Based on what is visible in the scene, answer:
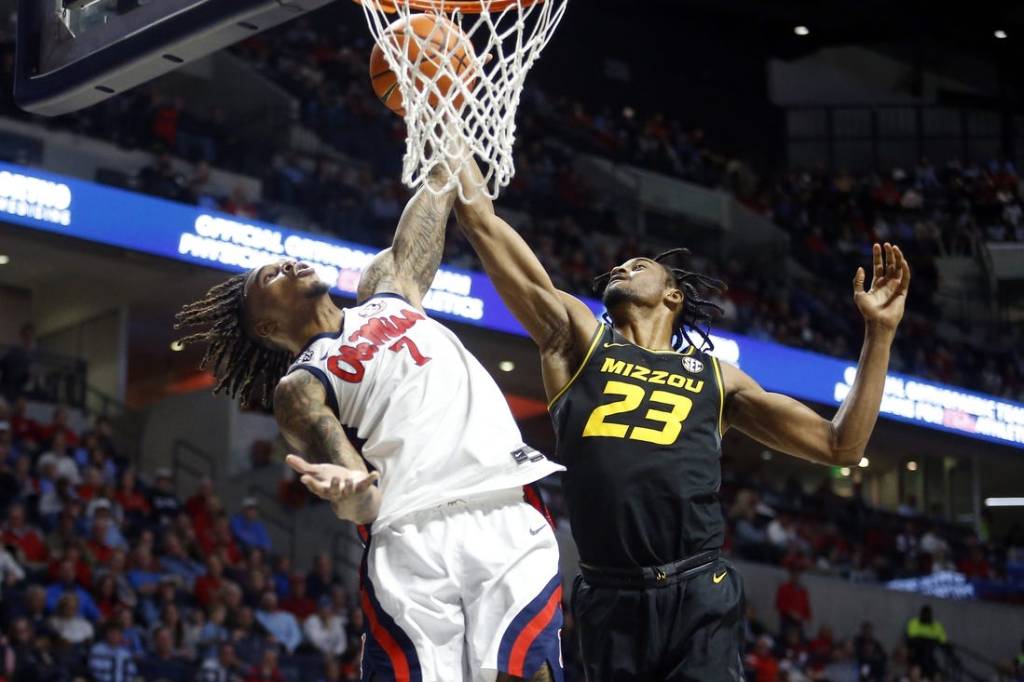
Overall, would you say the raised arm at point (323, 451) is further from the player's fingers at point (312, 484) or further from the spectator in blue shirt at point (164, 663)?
the spectator in blue shirt at point (164, 663)

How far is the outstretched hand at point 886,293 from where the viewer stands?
169 inches

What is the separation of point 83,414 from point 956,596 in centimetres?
1008

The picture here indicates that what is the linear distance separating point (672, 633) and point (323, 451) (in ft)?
Answer: 3.45

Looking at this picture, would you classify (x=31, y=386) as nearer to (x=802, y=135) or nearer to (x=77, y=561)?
(x=77, y=561)

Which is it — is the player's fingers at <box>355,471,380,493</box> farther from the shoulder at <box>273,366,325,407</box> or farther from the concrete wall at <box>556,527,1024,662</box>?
the concrete wall at <box>556,527,1024,662</box>

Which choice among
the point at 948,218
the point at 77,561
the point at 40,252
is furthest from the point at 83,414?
the point at 948,218

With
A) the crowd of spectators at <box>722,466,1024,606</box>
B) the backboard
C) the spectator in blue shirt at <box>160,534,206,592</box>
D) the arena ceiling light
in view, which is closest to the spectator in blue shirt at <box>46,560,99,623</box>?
the spectator in blue shirt at <box>160,534,206,592</box>

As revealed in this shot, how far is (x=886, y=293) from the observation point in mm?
4340

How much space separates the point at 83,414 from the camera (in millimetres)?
14617

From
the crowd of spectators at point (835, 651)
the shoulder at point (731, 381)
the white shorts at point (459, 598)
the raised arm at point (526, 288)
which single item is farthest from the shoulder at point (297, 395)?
the crowd of spectators at point (835, 651)

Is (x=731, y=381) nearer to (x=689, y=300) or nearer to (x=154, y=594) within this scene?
(x=689, y=300)

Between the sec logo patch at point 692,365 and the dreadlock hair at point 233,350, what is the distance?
3.64 ft

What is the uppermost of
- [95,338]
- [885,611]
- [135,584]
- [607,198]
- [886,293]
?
[607,198]

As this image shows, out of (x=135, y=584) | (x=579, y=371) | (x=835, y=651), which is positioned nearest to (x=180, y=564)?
(x=135, y=584)
